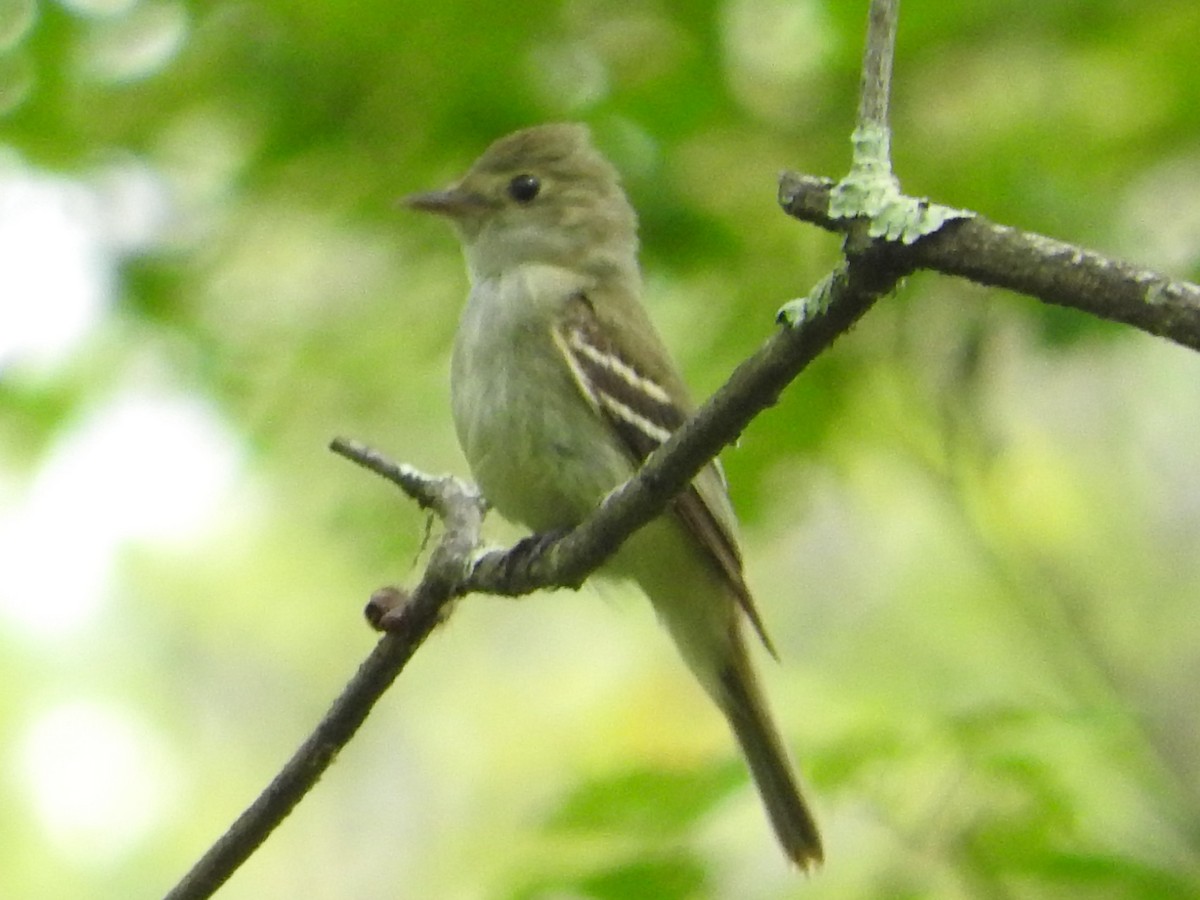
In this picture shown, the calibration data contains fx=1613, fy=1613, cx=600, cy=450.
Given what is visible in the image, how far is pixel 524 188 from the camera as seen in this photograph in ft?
15.5

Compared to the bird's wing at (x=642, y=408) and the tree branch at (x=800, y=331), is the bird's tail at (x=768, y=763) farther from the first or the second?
the tree branch at (x=800, y=331)

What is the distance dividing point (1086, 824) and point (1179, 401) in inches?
192

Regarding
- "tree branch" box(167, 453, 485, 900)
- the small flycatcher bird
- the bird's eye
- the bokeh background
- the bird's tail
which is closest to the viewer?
"tree branch" box(167, 453, 485, 900)

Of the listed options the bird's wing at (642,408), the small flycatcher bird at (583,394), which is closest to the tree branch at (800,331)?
the small flycatcher bird at (583,394)

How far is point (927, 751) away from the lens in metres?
3.15

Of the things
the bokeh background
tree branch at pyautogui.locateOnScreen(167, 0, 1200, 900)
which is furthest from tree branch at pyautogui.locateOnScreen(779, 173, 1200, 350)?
the bokeh background

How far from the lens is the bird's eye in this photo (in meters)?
4.71

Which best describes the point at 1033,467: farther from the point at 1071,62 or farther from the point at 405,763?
the point at 405,763

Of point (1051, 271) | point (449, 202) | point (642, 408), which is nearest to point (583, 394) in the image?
point (642, 408)

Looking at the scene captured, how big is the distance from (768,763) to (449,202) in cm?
176

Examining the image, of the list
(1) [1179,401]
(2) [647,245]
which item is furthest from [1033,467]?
(2) [647,245]

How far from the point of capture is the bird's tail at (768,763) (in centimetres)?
420

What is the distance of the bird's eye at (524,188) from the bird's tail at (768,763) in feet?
4.81

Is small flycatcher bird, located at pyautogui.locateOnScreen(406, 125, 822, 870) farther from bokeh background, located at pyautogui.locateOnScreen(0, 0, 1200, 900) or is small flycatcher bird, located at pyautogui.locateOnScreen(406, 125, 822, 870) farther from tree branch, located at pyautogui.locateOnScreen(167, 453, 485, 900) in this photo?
tree branch, located at pyautogui.locateOnScreen(167, 453, 485, 900)
